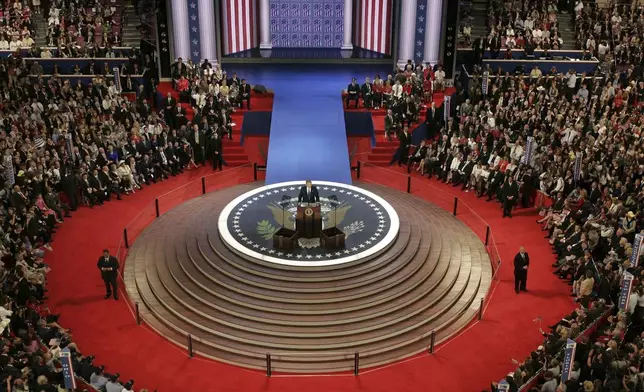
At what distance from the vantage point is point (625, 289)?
15047 millimetres

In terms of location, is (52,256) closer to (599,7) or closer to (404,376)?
(404,376)

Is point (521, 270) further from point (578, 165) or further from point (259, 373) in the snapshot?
point (259, 373)

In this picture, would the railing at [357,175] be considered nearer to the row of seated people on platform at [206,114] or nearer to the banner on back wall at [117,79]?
the row of seated people on platform at [206,114]

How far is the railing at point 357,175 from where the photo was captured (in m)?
15.5

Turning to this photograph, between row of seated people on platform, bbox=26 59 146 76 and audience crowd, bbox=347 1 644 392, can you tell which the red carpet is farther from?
audience crowd, bbox=347 1 644 392

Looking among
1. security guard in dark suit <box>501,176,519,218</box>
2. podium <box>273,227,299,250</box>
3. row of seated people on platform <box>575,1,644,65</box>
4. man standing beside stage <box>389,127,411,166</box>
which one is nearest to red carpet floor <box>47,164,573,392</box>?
security guard in dark suit <box>501,176,519,218</box>

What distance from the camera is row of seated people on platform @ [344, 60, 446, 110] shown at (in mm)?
28250

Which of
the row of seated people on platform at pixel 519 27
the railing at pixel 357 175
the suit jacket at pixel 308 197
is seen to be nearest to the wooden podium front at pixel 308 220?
the suit jacket at pixel 308 197

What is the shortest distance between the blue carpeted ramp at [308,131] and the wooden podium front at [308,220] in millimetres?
4748

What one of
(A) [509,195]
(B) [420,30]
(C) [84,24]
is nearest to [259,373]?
(A) [509,195]

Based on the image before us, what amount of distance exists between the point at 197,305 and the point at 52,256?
16.3 ft

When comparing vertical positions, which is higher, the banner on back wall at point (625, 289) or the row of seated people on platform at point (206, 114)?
the row of seated people on platform at point (206, 114)

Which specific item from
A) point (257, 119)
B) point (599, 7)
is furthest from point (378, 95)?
point (599, 7)

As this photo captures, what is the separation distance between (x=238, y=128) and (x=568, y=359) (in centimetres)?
1711
